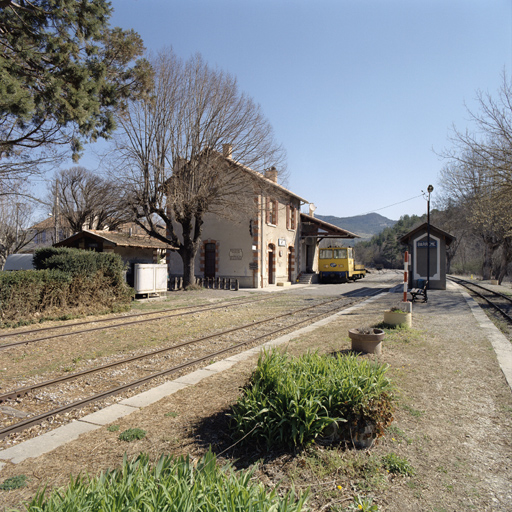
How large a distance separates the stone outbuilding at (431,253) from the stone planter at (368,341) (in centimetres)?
1688

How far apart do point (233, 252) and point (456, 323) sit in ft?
60.7

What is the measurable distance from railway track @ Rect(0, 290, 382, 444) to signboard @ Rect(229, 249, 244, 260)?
17.8 metres

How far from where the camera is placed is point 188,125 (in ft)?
72.2

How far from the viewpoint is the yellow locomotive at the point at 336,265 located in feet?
108

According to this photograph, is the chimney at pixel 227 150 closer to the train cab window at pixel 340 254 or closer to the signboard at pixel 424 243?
the signboard at pixel 424 243

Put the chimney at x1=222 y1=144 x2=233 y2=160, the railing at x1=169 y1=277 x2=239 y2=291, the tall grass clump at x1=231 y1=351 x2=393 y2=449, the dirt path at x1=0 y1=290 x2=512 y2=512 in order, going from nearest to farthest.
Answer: the dirt path at x1=0 y1=290 x2=512 y2=512 → the tall grass clump at x1=231 y1=351 x2=393 y2=449 → the chimney at x1=222 y1=144 x2=233 y2=160 → the railing at x1=169 y1=277 x2=239 y2=291

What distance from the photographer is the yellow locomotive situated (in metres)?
33.0

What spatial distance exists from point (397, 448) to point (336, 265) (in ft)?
98.0

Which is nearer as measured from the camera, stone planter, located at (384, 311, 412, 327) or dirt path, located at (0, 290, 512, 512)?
dirt path, located at (0, 290, 512, 512)

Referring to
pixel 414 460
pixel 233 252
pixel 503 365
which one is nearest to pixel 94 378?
pixel 414 460

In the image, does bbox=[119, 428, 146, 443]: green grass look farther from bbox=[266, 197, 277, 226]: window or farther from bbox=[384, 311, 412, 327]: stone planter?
bbox=[266, 197, 277, 226]: window

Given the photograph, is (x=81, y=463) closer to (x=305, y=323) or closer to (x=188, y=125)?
(x=305, y=323)

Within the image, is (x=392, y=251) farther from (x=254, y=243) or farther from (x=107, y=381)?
(x=107, y=381)

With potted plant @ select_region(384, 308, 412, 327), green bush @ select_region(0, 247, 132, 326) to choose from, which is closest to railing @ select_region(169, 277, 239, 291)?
green bush @ select_region(0, 247, 132, 326)
